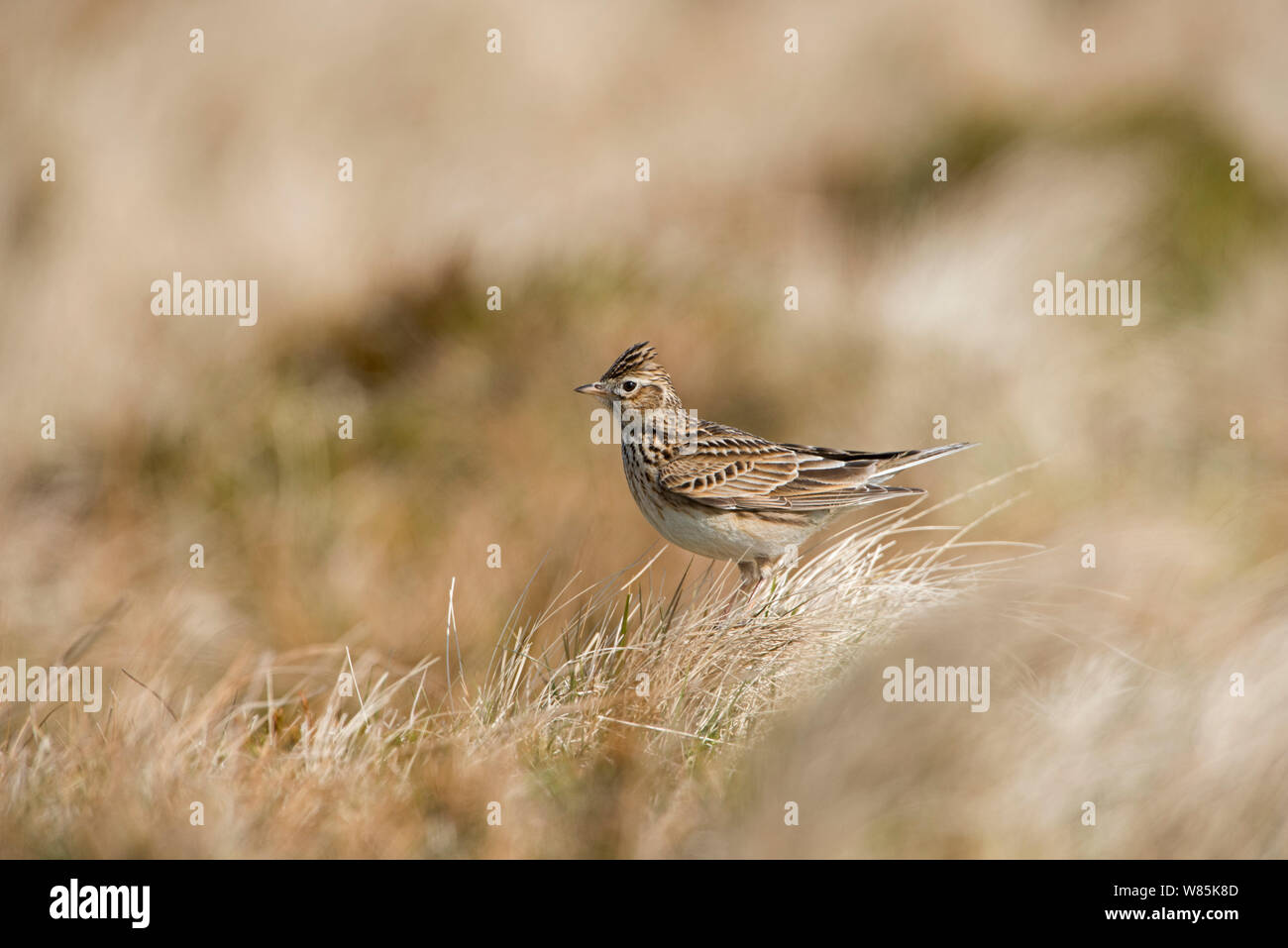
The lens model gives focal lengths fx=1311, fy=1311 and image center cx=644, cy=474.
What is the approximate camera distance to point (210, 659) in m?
10.4

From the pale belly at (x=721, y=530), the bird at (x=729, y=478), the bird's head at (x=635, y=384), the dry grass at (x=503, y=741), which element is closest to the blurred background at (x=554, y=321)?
the dry grass at (x=503, y=741)

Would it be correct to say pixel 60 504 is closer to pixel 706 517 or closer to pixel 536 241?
pixel 536 241

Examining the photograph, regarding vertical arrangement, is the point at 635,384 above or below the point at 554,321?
below

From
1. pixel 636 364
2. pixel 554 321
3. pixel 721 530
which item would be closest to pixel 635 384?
pixel 636 364

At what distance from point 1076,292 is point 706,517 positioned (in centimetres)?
857

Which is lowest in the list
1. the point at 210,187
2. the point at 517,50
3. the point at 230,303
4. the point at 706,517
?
the point at 706,517

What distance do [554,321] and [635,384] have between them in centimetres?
591

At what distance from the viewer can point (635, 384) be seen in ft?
21.1

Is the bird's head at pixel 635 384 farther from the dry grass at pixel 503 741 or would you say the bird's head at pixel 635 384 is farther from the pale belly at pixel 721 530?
the dry grass at pixel 503 741

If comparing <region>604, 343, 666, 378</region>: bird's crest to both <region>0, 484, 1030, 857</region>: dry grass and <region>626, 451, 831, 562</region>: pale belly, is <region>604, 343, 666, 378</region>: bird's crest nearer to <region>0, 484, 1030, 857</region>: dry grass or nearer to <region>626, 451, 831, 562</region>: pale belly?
<region>626, 451, 831, 562</region>: pale belly

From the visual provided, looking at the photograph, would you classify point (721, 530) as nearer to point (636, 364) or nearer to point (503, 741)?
point (636, 364)

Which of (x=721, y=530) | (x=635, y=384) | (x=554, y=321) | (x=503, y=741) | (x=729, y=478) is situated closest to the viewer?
(x=503, y=741)

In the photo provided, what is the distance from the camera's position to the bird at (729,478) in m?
6.06

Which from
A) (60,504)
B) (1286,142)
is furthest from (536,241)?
(1286,142)
